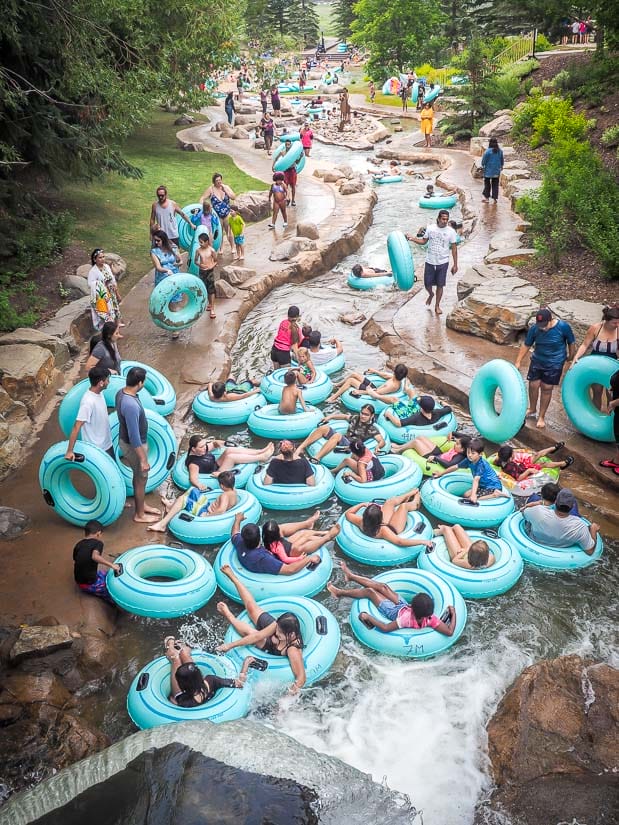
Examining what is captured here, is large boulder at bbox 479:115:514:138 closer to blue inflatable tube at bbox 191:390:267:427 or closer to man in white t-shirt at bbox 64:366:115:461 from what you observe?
blue inflatable tube at bbox 191:390:267:427

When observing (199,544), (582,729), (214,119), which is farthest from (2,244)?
(214,119)

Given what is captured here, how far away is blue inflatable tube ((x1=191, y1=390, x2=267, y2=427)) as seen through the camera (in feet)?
34.5

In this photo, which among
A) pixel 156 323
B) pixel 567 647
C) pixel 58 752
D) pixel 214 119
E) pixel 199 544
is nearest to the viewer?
pixel 58 752

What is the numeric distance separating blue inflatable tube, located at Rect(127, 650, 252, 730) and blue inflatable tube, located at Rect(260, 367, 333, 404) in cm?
491

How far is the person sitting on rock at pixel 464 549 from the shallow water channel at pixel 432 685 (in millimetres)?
393

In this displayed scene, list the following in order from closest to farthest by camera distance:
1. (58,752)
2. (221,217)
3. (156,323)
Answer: (58,752)
(156,323)
(221,217)

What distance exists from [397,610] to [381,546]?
39.4 inches

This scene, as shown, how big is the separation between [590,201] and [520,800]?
428 inches

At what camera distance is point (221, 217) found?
15250mm

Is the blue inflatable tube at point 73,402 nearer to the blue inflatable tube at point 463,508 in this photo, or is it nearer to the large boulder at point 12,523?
the large boulder at point 12,523

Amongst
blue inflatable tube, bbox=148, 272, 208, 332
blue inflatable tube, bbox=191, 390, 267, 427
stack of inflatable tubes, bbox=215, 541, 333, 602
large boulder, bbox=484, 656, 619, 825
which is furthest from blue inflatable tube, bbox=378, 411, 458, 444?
large boulder, bbox=484, 656, 619, 825

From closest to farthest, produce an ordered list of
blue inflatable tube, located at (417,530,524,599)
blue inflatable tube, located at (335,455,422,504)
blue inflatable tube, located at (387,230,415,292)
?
blue inflatable tube, located at (417,530,524,599), blue inflatable tube, located at (335,455,422,504), blue inflatable tube, located at (387,230,415,292)

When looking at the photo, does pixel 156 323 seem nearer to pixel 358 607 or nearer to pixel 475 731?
pixel 358 607

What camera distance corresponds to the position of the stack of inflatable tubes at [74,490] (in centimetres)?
771
